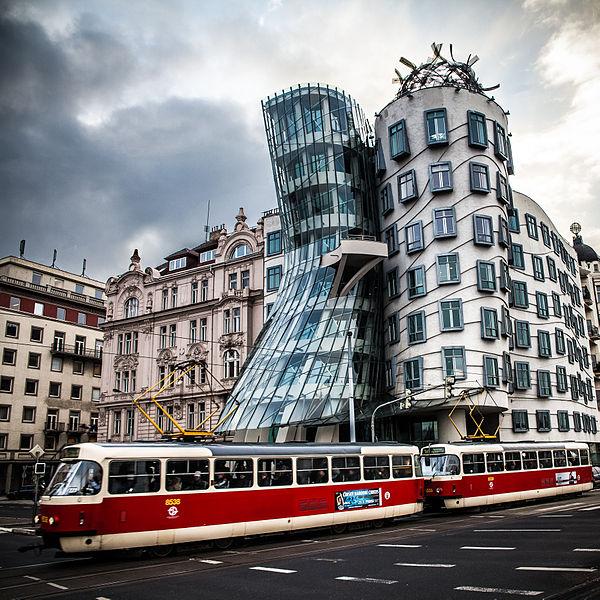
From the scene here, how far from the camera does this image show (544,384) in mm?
51438

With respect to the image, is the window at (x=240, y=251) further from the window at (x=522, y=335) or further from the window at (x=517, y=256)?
the window at (x=522, y=335)

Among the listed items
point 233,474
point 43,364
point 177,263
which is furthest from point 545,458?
point 43,364

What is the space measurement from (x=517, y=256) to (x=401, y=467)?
32.3 meters

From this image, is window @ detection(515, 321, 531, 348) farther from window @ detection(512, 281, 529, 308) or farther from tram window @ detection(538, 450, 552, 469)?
tram window @ detection(538, 450, 552, 469)

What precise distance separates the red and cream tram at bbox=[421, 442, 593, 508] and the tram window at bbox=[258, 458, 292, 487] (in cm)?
1067

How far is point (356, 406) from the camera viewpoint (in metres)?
44.2

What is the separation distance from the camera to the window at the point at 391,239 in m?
49.8

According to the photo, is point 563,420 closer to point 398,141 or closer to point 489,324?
point 489,324

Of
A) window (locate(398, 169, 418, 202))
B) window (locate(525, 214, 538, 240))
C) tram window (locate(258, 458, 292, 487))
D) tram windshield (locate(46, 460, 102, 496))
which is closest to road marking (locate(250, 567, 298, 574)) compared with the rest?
tram windshield (locate(46, 460, 102, 496))

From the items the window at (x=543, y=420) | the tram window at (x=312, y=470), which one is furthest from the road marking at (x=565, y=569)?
the window at (x=543, y=420)

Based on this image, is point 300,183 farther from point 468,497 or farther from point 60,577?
point 60,577

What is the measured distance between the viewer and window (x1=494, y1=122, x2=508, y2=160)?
161ft

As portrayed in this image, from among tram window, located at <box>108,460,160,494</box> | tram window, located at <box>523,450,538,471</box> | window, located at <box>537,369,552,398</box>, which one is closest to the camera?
tram window, located at <box>108,460,160,494</box>

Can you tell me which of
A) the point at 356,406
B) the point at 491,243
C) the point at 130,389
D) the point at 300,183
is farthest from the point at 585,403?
the point at 130,389
